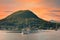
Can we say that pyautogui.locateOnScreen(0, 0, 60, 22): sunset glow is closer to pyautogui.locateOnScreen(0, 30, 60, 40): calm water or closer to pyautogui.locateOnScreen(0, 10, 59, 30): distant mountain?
pyautogui.locateOnScreen(0, 10, 59, 30): distant mountain

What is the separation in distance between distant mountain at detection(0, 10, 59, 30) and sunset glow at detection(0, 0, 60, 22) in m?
0.06

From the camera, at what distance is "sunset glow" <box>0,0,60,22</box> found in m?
2.79

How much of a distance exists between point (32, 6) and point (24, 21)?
24cm

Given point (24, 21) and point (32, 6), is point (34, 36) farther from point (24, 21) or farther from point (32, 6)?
point (32, 6)

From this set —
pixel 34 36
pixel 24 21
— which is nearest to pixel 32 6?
pixel 24 21

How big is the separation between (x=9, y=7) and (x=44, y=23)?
0.53m

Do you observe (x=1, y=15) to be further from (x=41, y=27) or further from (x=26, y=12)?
(x=41, y=27)

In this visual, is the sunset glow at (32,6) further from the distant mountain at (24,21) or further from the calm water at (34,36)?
the calm water at (34,36)

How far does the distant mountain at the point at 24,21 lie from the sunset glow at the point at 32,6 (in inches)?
2.4

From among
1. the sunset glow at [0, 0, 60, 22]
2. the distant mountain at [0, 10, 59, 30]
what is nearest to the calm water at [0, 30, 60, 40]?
the distant mountain at [0, 10, 59, 30]

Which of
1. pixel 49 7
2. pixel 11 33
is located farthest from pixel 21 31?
pixel 49 7

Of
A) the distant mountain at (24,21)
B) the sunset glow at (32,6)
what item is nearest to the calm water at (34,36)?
the distant mountain at (24,21)

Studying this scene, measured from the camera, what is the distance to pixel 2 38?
8.99ft

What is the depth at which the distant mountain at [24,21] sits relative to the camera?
2767 mm
